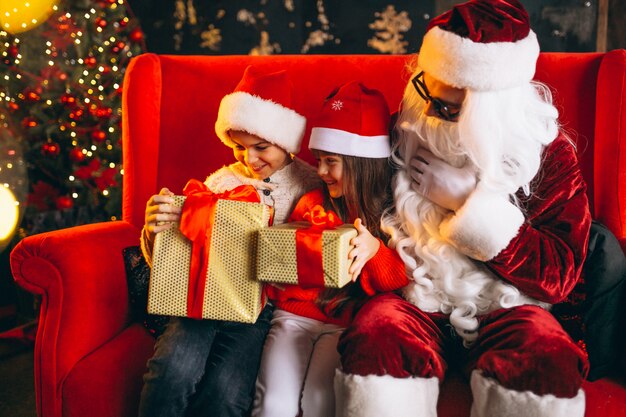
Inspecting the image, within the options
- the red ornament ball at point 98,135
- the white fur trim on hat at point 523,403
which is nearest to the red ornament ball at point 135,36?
the red ornament ball at point 98,135

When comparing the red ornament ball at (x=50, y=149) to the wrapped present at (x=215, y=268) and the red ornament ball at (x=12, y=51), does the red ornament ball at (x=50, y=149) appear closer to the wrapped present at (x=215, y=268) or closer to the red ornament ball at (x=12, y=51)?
the red ornament ball at (x=12, y=51)

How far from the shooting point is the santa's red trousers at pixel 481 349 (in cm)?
110

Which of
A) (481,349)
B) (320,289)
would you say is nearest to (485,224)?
(481,349)

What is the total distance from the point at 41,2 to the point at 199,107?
2.07 m

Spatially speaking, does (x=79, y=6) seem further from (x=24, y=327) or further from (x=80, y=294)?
(x=80, y=294)

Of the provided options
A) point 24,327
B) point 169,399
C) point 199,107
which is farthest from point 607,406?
point 24,327

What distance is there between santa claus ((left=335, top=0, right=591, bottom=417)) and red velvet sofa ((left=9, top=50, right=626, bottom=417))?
17 centimetres

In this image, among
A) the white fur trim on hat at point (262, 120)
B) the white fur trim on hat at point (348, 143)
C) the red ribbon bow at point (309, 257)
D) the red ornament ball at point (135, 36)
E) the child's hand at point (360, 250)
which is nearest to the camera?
the red ribbon bow at point (309, 257)

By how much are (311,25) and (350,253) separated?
3254 mm

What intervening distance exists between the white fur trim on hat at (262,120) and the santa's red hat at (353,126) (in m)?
0.15

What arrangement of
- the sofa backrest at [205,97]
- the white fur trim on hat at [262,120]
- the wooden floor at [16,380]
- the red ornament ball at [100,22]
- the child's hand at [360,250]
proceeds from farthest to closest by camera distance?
the red ornament ball at [100,22] → the wooden floor at [16,380] → the sofa backrest at [205,97] → the white fur trim on hat at [262,120] → the child's hand at [360,250]

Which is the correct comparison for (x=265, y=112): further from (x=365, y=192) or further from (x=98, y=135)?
(x=98, y=135)

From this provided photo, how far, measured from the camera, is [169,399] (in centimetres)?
126

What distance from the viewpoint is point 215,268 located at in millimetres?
1281
